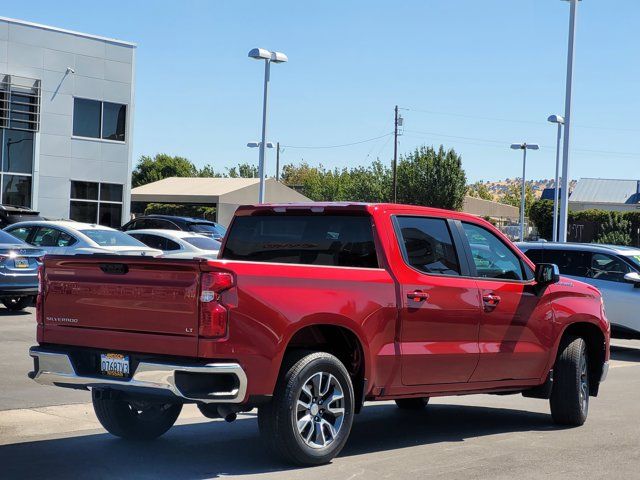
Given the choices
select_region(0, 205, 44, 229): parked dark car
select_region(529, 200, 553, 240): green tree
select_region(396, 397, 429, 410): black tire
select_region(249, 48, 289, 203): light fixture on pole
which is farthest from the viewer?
select_region(529, 200, 553, 240): green tree

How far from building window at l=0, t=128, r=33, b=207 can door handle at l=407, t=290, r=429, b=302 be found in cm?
3044

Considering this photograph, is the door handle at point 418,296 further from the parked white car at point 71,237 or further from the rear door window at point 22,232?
the rear door window at point 22,232

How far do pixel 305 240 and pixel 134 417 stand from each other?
6.47 ft

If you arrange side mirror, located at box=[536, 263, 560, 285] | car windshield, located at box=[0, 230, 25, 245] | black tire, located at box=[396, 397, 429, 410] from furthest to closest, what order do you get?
car windshield, located at box=[0, 230, 25, 245]
black tire, located at box=[396, 397, 429, 410]
side mirror, located at box=[536, 263, 560, 285]

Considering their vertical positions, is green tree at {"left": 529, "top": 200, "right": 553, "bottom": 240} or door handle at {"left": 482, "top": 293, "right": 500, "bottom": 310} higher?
green tree at {"left": 529, "top": 200, "right": 553, "bottom": 240}

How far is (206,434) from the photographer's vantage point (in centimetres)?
866

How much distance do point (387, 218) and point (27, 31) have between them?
31062 millimetres

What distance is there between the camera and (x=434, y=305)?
8.02m

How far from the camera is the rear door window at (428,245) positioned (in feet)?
26.7

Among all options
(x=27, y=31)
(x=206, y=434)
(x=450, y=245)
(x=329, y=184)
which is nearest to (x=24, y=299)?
(x=206, y=434)

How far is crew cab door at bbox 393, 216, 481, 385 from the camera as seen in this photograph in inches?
309

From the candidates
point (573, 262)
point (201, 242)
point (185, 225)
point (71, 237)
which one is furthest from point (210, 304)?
point (185, 225)

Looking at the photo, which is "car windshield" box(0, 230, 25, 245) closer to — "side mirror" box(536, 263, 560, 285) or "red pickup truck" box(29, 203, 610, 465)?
"red pickup truck" box(29, 203, 610, 465)

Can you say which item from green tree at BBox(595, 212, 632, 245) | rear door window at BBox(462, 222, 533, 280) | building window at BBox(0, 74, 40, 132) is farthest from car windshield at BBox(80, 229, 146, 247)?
green tree at BBox(595, 212, 632, 245)
